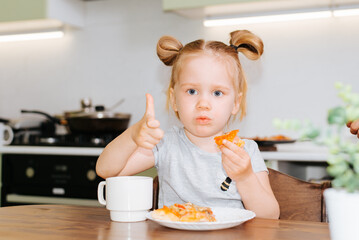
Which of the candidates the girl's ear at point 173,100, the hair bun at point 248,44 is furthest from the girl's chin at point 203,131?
the hair bun at point 248,44

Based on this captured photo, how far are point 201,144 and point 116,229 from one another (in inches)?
19.6

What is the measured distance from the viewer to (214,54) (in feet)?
4.21

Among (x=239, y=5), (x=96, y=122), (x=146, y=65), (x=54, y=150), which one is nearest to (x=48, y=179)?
(x=54, y=150)

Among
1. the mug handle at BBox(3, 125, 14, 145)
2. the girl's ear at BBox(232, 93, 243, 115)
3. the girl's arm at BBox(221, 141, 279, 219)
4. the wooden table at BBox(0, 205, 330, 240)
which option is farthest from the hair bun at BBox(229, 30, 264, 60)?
the mug handle at BBox(3, 125, 14, 145)

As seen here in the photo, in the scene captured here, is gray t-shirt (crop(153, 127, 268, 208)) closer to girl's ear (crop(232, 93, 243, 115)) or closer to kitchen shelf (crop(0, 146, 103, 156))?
girl's ear (crop(232, 93, 243, 115))

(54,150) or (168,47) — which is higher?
(168,47)

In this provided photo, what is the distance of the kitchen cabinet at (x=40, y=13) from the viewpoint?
242 cm

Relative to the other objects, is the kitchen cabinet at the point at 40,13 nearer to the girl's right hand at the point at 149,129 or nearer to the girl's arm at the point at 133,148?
the girl's arm at the point at 133,148

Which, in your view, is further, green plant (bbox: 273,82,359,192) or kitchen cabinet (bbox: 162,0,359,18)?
kitchen cabinet (bbox: 162,0,359,18)

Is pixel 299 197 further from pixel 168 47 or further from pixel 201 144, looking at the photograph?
pixel 168 47

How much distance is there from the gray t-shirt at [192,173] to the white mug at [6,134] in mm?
1366

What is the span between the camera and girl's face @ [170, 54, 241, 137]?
46.5 inches

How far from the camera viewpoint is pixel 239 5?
2.17 m

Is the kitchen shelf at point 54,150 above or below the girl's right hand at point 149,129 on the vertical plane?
below
